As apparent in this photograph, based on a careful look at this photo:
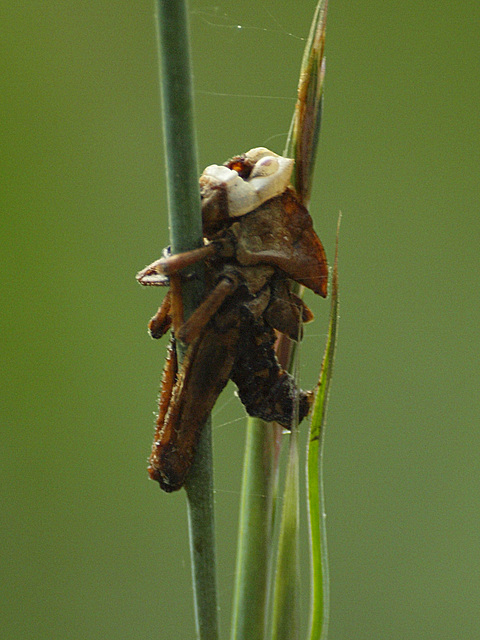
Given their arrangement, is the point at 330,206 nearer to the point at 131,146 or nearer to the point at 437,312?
the point at 437,312

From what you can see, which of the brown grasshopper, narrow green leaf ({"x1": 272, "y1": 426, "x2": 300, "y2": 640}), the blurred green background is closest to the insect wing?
the brown grasshopper

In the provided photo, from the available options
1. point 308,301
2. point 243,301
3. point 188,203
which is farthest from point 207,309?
point 308,301

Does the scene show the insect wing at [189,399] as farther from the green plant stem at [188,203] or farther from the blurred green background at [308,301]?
the blurred green background at [308,301]

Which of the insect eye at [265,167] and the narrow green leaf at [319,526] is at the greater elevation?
the insect eye at [265,167]

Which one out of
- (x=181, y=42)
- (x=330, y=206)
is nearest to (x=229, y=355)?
(x=181, y=42)

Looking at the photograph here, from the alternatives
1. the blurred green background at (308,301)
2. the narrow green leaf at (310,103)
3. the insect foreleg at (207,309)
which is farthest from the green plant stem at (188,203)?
the blurred green background at (308,301)

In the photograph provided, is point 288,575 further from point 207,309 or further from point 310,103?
point 310,103
